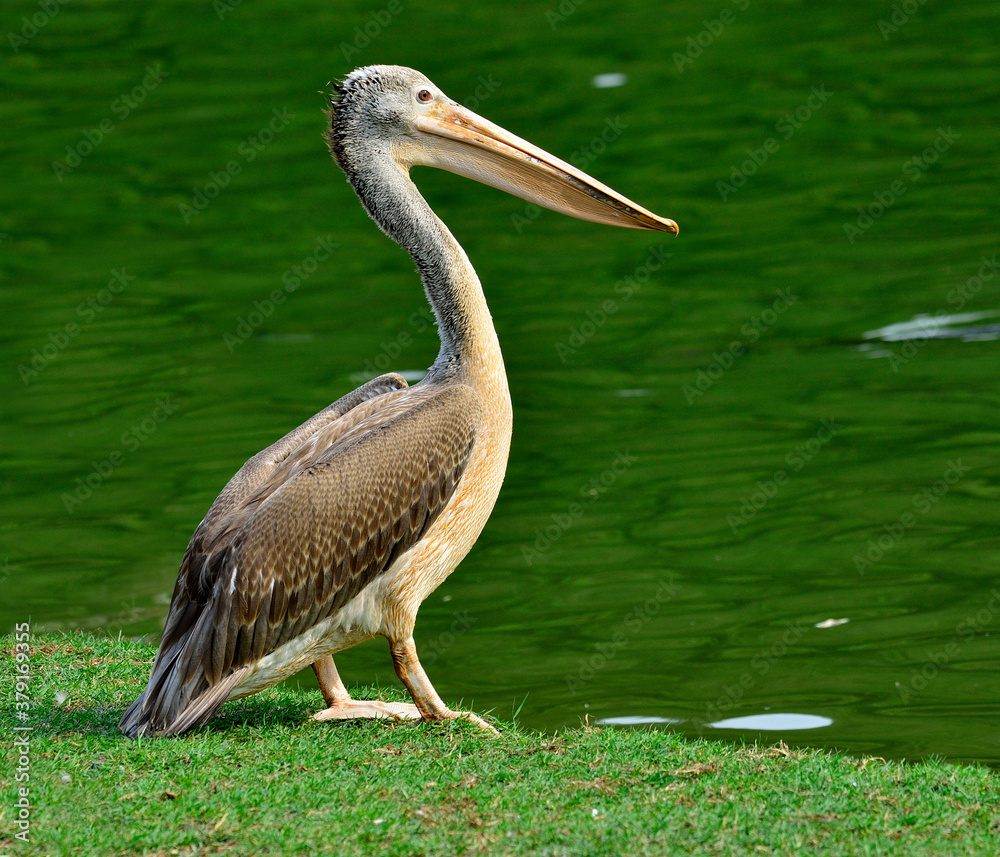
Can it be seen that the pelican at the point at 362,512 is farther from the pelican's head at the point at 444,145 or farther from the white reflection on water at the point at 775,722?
the white reflection on water at the point at 775,722

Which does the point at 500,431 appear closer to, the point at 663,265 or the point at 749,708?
the point at 749,708

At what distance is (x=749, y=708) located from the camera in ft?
25.5

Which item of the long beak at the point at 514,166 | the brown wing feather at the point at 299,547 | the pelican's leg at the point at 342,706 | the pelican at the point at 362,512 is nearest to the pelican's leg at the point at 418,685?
the pelican at the point at 362,512

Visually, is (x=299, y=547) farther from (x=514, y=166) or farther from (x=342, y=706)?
(x=514, y=166)

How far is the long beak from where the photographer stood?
21.8 feet

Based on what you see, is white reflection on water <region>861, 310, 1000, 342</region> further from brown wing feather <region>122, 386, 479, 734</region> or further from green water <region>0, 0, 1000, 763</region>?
brown wing feather <region>122, 386, 479, 734</region>

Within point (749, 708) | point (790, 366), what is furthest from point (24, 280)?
point (749, 708)

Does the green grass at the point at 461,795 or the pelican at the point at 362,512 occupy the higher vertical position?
the pelican at the point at 362,512

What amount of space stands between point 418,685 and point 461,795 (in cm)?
104

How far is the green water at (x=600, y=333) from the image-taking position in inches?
345

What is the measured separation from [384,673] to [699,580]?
2161 millimetres

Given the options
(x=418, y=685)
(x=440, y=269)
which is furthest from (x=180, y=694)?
(x=440, y=269)

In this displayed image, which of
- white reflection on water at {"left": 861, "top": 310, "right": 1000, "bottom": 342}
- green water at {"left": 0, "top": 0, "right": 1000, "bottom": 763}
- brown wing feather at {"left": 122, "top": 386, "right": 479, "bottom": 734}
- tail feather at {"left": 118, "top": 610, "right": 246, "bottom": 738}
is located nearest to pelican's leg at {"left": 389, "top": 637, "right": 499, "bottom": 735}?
brown wing feather at {"left": 122, "top": 386, "right": 479, "bottom": 734}

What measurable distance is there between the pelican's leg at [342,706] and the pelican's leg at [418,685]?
14cm
